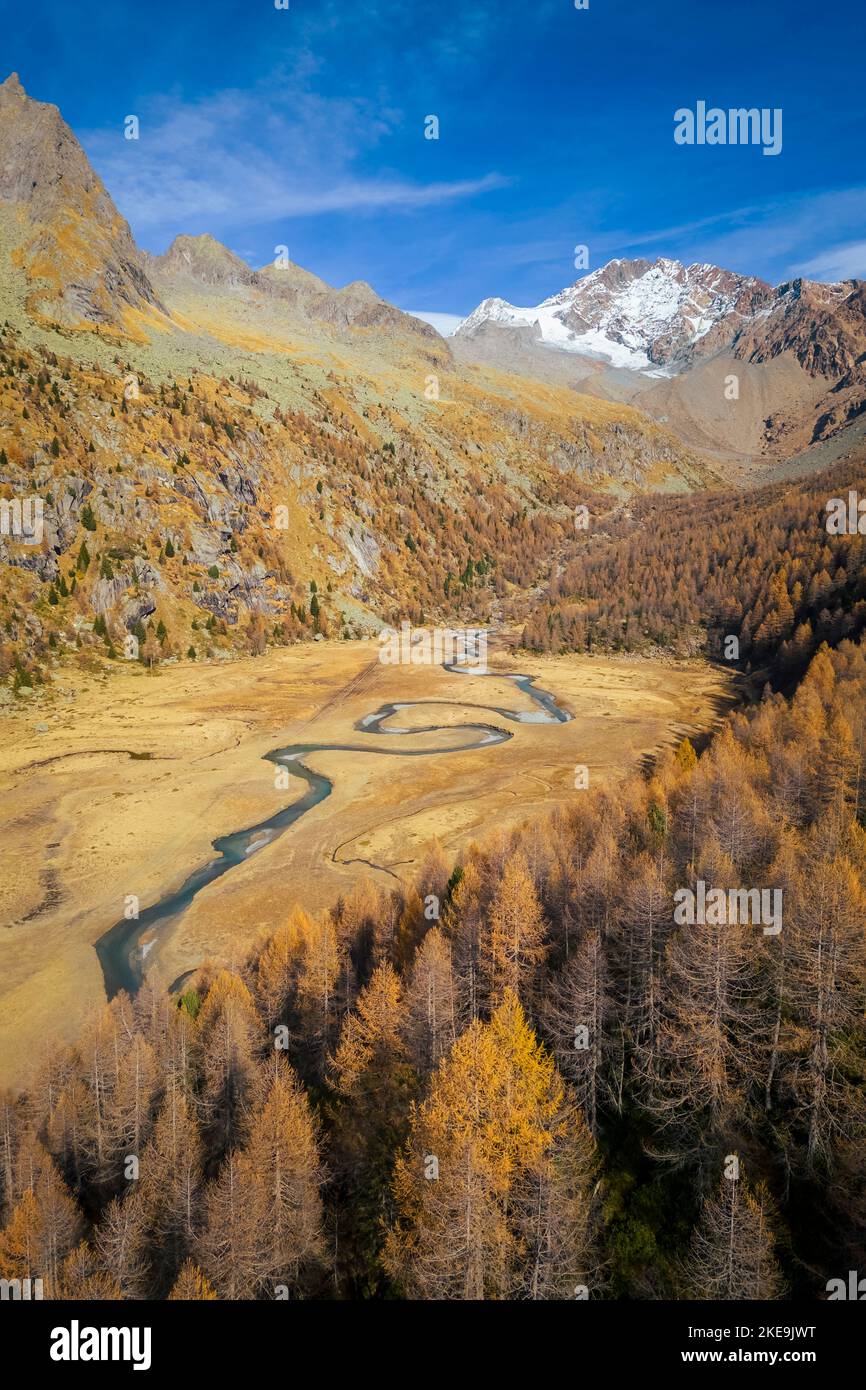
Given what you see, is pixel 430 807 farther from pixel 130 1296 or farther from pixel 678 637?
pixel 678 637

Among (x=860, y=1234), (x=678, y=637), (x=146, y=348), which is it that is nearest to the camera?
(x=860, y=1234)

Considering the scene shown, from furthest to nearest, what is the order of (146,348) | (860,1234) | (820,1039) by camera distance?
(146,348), (820,1039), (860,1234)

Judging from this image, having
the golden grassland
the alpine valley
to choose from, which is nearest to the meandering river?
the alpine valley

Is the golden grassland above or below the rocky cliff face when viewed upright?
below

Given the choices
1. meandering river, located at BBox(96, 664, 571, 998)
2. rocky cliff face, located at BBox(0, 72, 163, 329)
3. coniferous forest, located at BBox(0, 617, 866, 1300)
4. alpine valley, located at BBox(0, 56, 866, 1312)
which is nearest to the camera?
coniferous forest, located at BBox(0, 617, 866, 1300)

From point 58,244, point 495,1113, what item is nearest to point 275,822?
point 495,1113

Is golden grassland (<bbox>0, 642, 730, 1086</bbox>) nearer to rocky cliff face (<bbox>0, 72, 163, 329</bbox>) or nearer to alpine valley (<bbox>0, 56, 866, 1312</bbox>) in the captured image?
alpine valley (<bbox>0, 56, 866, 1312</bbox>)

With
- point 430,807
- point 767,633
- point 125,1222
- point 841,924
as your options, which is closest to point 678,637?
point 767,633
